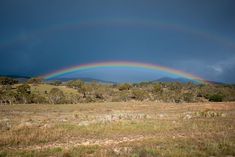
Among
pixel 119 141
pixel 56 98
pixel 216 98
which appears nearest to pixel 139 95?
pixel 216 98

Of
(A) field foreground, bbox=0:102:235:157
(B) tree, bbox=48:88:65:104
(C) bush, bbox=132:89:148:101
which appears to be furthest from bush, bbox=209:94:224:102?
(A) field foreground, bbox=0:102:235:157

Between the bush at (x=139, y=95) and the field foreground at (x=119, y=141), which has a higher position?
the bush at (x=139, y=95)

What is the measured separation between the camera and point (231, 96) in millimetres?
87562

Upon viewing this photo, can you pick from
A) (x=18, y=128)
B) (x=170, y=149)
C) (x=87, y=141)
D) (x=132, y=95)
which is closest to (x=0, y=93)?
(x=132, y=95)

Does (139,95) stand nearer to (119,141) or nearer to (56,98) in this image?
(56,98)

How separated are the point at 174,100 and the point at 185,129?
6029 cm

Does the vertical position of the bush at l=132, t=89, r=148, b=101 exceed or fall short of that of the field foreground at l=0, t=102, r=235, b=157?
it exceeds it

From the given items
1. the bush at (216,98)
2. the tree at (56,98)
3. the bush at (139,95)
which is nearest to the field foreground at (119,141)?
the tree at (56,98)

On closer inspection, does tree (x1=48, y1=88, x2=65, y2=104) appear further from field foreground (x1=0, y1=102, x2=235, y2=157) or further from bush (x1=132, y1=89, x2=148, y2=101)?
field foreground (x1=0, y1=102, x2=235, y2=157)

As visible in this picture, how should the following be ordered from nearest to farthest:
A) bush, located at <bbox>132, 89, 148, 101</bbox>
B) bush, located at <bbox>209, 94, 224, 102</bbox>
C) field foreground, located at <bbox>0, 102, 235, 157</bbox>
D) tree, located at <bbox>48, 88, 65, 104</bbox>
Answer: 1. field foreground, located at <bbox>0, 102, 235, 157</bbox>
2. tree, located at <bbox>48, 88, 65, 104</bbox>
3. bush, located at <bbox>209, 94, 224, 102</bbox>
4. bush, located at <bbox>132, 89, 148, 101</bbox>

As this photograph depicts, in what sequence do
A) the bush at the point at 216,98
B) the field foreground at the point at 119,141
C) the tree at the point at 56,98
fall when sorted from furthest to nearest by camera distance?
the bush at the point at 216,98 → the tree at the point at 56,98 → the field foreground at the point at 119,141

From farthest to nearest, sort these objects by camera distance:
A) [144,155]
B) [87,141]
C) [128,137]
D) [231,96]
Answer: [231,96]
[128,137]
[87,141]
[144,155]

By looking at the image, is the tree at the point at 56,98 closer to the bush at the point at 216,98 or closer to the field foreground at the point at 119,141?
the bush at the point at 216,98

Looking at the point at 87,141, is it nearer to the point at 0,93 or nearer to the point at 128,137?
the point at 128,137
